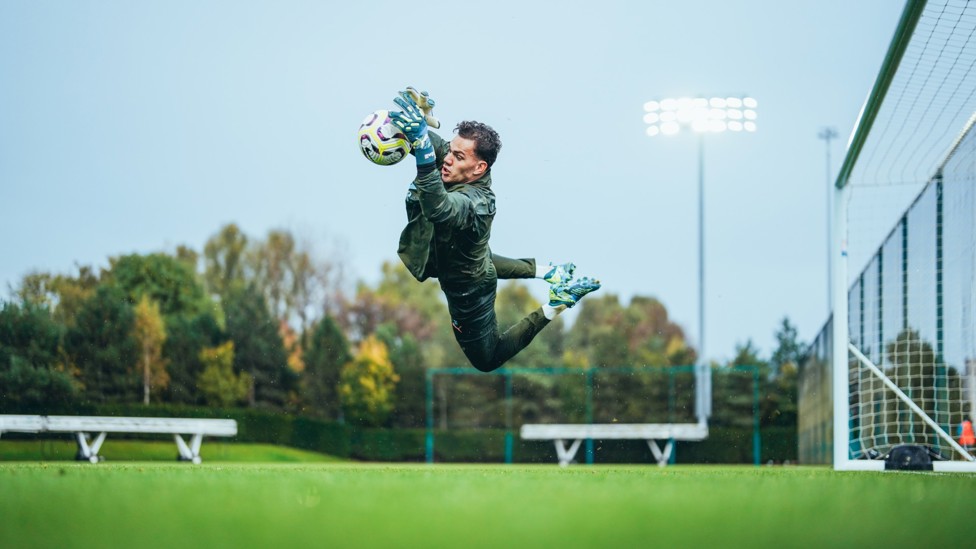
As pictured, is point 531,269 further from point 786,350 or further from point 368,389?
point 786,350

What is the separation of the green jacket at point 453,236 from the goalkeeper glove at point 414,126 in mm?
261

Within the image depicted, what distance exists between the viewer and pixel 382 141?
6996 mm

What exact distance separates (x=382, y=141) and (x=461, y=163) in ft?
2.58

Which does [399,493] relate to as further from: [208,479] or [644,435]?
[644,435]

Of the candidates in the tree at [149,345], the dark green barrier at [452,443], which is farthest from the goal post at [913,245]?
the tree at [149,345]

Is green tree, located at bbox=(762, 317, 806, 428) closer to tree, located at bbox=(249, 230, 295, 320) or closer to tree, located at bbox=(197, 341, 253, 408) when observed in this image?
tree, located at bbox=(197, 341, 253, 408)

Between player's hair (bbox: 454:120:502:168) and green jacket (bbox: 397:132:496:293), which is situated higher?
player's hair (bbox: 454:120:502:168)

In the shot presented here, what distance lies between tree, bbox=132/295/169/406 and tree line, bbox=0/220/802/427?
33 mm

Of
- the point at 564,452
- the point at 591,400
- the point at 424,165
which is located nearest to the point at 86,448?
the point at 564,452

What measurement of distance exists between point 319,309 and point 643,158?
1934 centimetres

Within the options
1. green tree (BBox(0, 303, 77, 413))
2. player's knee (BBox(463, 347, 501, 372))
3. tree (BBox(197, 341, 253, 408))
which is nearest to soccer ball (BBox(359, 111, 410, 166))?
player's knee (BBox(463, 347, 501, 372))

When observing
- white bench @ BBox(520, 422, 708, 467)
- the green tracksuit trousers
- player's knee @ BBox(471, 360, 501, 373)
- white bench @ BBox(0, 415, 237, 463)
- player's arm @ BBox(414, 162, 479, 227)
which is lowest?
white bench @ BBox(520, 422, 708, 467)

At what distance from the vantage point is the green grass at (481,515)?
3342mm

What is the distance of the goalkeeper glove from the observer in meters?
6.65
